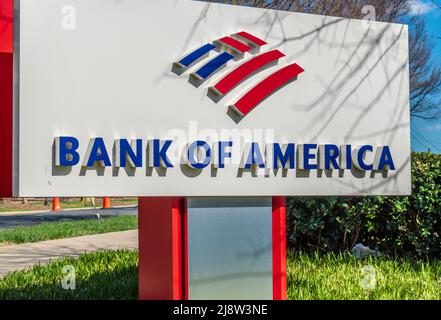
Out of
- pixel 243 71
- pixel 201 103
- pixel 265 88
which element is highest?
pixel 243 71

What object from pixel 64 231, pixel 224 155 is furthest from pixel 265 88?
pixel 64 231

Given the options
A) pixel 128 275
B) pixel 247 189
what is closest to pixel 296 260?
pixel 128 275

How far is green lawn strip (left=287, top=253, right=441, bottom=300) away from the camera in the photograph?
637 cm

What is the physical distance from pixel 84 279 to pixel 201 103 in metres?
4.21

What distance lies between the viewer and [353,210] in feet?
29.2

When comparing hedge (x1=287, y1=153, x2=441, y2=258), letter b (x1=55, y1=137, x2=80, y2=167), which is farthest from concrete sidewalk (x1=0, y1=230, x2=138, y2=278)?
letter b (x1=55, y1=137, x2=80, y2=167)

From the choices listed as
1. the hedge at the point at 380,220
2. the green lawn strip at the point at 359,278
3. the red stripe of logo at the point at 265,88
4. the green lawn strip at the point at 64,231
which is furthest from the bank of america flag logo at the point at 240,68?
the green lawn strip at the point at 64,231

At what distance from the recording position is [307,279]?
7.22 metres

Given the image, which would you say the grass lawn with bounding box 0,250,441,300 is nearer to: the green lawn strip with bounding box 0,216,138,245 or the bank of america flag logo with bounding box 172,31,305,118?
the bank of america flag logo with bounding box 172,31,305,118

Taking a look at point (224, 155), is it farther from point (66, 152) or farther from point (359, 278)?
point (359, 278)

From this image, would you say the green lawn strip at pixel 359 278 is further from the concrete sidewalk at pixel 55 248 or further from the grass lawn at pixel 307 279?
the concrete sidewalk at pixel 55 248

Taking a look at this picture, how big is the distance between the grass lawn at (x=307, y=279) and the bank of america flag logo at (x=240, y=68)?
2.32 metres

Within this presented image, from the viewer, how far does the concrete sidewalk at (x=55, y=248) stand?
1035 centimetres
